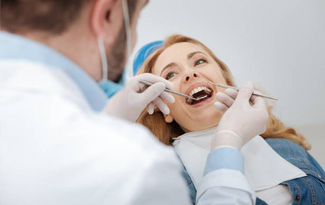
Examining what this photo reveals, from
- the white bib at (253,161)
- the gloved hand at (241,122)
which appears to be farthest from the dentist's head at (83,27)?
the white bib at (253,161)

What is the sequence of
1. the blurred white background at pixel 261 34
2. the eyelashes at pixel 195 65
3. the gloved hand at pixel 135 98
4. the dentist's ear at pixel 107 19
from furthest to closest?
the blurred white background at pixel 261 34
the eyelashes at pixel 195 65
the gloved hand at pixel 135 98
the dentist's ear at pixel 107 19

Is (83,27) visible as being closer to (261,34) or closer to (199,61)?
(199,61)

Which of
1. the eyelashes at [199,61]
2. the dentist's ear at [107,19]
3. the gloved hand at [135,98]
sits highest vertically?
the dentist's ear at [107,19]

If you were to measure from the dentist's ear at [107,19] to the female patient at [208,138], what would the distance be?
74 centimetres

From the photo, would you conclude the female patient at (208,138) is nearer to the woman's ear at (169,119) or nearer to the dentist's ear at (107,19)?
the woman's ear at (169,119)

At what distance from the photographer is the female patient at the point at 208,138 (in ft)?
4.56

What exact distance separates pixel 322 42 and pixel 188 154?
3.60 ft

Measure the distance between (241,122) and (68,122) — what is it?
79 cm

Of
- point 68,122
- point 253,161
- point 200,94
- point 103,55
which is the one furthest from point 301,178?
point 68,122

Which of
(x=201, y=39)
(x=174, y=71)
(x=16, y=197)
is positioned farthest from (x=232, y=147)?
(x=201, y=39)

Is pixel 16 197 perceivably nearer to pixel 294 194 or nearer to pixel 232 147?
pixel 232 147

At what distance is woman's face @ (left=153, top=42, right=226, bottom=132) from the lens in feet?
5.18

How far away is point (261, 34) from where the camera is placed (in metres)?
2.15

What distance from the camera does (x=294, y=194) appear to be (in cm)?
134
